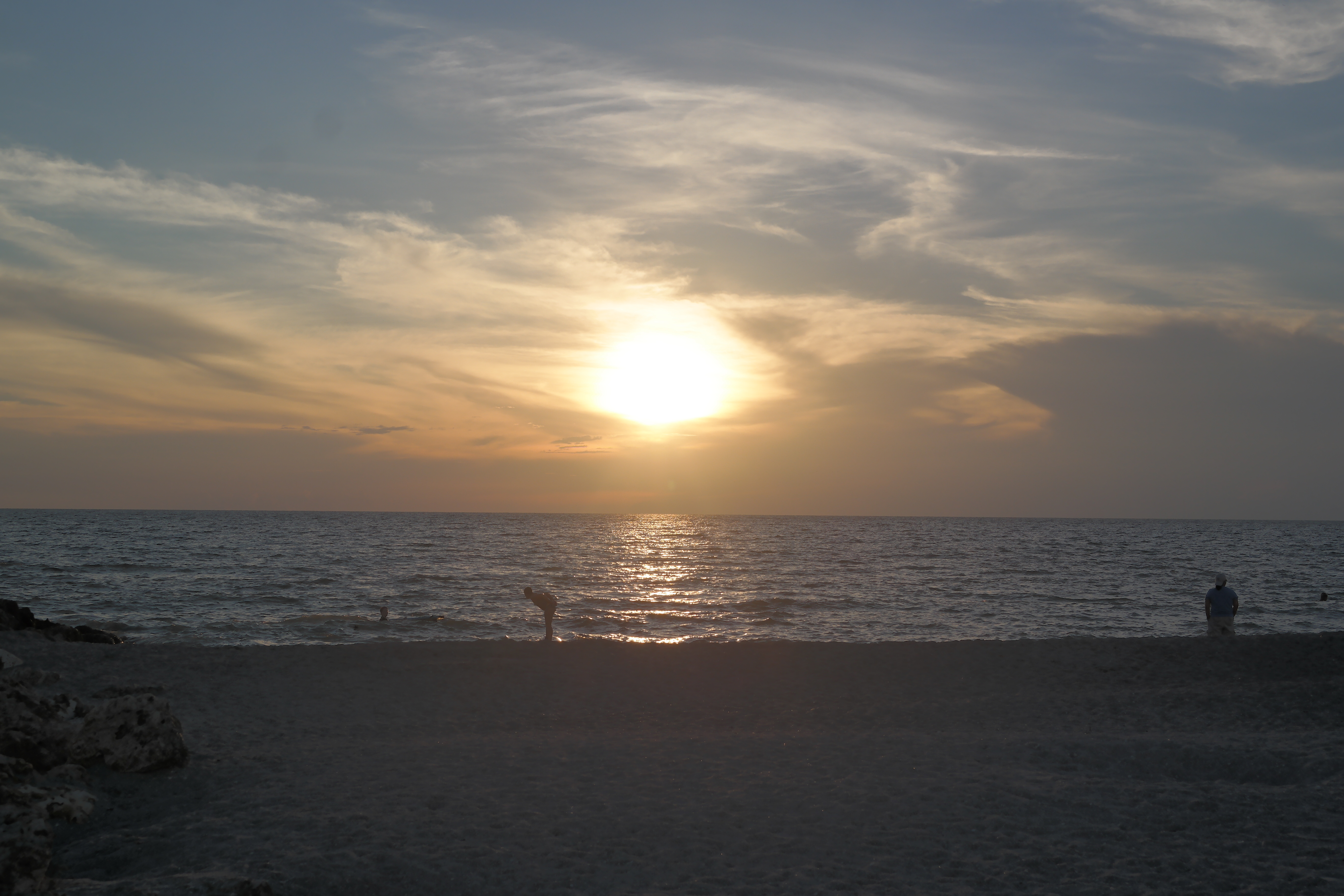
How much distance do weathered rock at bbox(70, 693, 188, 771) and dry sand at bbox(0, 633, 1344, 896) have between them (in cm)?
23

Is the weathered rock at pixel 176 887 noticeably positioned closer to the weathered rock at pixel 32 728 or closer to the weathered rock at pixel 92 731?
the weathered rock at pixel 32 728

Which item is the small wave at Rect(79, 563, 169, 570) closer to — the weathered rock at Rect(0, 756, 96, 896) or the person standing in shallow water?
the person standing in shallow water

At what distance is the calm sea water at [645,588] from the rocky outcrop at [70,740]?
14.2 m

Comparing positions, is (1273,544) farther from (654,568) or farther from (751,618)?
(751,618)

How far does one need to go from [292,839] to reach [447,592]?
29635 millimetres

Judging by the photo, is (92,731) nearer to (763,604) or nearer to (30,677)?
(30,677)

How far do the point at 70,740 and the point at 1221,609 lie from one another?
21922mm

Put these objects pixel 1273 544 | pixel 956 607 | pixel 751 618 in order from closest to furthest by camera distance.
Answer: pixel 751 618 < pixel 956 607 < pixel 1273 544

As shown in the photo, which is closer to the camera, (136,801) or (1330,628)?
(136,801)

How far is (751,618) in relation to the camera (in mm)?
29828

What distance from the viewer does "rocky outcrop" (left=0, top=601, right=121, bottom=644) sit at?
1916 cm

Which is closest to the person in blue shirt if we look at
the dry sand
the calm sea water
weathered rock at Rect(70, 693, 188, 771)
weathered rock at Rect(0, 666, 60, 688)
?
the dry sand

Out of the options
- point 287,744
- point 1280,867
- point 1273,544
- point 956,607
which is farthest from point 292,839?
point 1273,544

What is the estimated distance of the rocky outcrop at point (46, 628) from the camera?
62.8 ft
